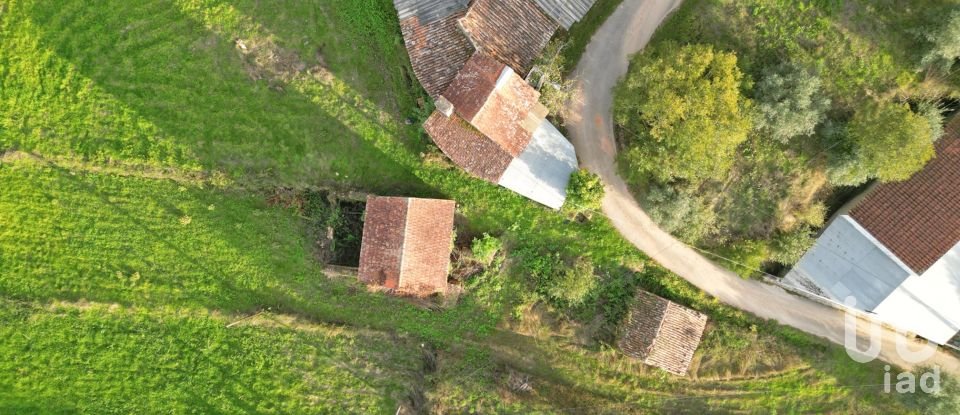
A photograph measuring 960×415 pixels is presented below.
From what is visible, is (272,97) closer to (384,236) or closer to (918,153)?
(384,236)

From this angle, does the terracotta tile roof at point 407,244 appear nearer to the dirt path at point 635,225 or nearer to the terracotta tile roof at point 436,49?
the terracotta tile roof at point 436,49

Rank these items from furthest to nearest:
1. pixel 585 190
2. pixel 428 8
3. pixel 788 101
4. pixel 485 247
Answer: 1. pixel 485 247
2. pixel 428 8
3. pixel 585 190
4. pixel 788 101

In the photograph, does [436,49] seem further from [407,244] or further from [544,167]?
[407,244]

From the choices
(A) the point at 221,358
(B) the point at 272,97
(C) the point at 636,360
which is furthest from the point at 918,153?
(A) the point at 221,358

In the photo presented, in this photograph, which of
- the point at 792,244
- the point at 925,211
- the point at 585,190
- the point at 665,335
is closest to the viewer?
the point at 925,211

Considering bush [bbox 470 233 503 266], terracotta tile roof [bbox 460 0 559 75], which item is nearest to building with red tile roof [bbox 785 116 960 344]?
bush [bbox 470 233 503 266]

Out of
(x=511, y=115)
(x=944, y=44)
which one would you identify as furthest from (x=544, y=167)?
(x=944, y=44)

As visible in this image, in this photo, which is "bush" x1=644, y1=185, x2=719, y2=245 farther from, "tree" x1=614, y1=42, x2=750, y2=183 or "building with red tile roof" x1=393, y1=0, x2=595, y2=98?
"building with red tile roof" x1=393, y1=0, x2=595, y2=98
